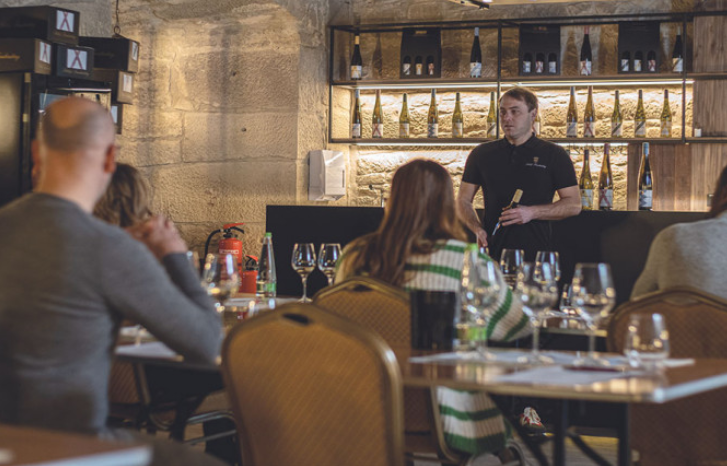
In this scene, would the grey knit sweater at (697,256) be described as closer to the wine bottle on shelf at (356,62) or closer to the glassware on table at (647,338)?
the glassware on table at (647,338)

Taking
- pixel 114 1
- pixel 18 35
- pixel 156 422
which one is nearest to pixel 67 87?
pixel 18 35

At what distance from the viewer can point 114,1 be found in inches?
257

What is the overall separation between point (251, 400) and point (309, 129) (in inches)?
182

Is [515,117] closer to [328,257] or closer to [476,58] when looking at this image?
[476,58]

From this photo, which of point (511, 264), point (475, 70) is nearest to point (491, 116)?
point (475, 70)

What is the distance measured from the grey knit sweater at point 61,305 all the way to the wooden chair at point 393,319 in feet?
2.54

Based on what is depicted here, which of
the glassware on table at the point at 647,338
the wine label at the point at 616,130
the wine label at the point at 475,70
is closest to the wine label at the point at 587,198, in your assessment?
the wine label at the point at 616,130

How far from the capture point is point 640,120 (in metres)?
6.04

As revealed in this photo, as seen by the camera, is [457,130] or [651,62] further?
[457,130]

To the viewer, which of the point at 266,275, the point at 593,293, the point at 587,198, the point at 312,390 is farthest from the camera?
the point at 587,198

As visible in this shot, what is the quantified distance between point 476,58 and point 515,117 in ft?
5.13

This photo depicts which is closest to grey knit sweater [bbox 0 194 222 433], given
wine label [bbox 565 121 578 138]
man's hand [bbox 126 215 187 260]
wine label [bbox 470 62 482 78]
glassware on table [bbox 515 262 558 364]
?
man's hand [bbox 126 215 187 260]

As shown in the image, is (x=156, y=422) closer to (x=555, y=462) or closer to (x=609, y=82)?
(x=555, y=462)

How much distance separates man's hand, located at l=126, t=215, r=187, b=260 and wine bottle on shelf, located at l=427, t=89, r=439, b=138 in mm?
4395
